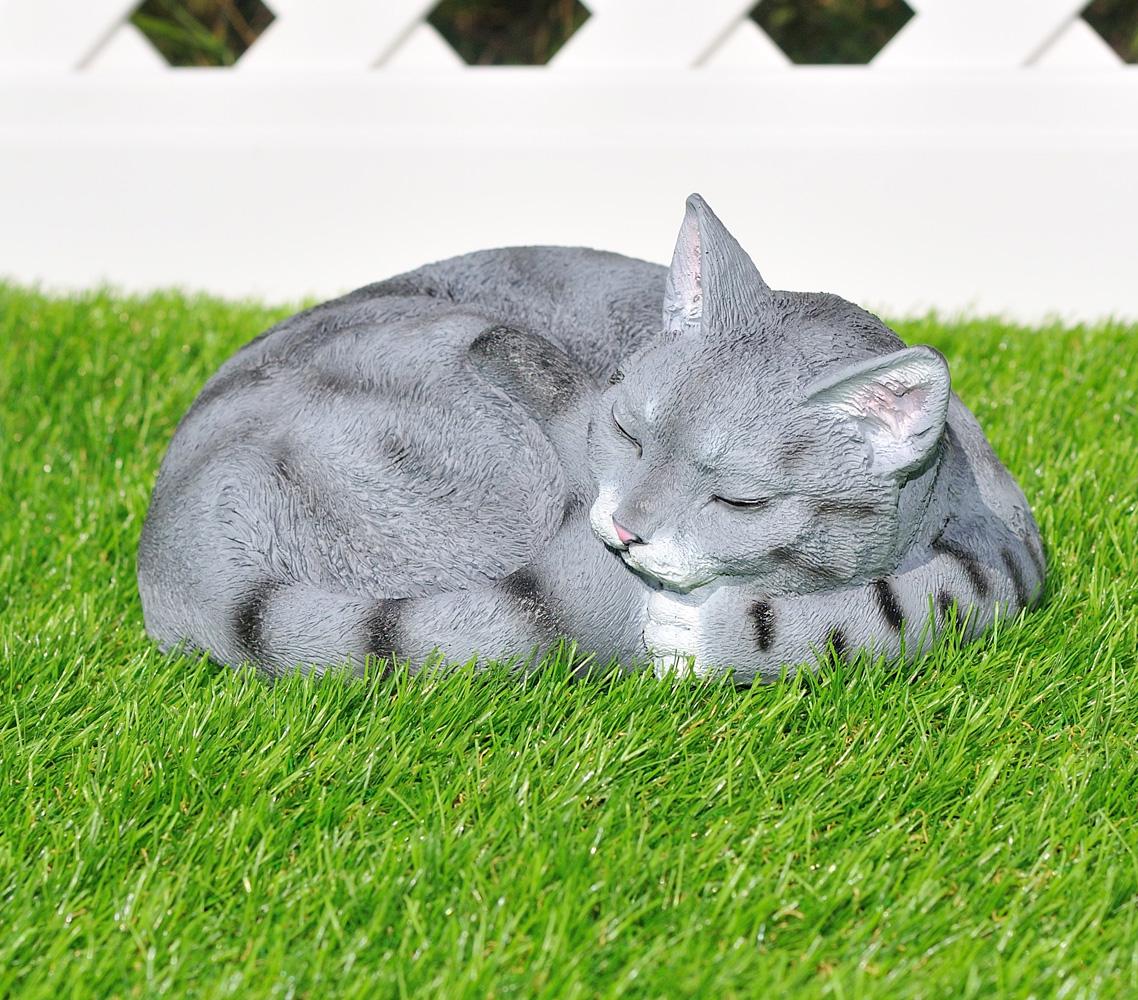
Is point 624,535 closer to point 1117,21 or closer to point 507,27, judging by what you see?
point 1117,21

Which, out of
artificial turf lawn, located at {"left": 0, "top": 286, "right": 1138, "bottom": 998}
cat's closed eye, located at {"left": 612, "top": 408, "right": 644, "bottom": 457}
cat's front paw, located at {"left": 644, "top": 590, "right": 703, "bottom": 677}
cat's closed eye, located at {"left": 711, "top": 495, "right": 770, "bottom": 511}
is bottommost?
artificial turf lawn, located at {"left": 0, "top": 286, "right": 1138, "bottom": 998}

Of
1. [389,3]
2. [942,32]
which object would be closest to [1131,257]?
[942,32]

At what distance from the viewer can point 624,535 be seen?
1364mm

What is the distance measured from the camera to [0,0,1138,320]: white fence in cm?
314

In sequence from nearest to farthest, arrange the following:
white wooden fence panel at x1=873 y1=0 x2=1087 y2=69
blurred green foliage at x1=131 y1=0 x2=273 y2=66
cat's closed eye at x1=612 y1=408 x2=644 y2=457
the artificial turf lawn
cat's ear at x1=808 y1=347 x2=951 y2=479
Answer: the artificial turf lawn < cat's ear at x1=808 y1=347 x2=951 y2=479 < cat's closed eye at x1=612 y1=408 x2=644 y2=457 < white wooden fence panel at x1=873 y1=0 x2=1087 y2=69 < blurred green foliage at x1=131 y1=0 x2=273 y2=66

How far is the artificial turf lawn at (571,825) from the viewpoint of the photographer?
Result: 46.8 inches

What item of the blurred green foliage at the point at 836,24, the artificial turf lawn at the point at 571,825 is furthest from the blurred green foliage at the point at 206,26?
the artificial turf lawn at the point at 571,825

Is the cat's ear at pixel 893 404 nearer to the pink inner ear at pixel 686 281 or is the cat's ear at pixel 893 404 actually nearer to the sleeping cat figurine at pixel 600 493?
the sleeping cat figurine at pixel 600 493

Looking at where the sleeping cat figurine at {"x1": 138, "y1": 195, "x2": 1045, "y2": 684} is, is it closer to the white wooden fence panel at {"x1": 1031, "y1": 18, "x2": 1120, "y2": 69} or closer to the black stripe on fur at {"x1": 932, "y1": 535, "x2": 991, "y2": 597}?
the black stripe on fur at {"x1": 932, "y1": 535, "x2": 991, "y2": 597}

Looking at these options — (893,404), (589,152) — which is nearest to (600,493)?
(893,404)

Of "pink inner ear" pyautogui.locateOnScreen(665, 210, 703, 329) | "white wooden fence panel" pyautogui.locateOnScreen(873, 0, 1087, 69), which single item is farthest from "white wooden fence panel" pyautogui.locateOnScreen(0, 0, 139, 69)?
"pink inner ear" pyautogui.locateOnScreen(665, 210, 703, 329)

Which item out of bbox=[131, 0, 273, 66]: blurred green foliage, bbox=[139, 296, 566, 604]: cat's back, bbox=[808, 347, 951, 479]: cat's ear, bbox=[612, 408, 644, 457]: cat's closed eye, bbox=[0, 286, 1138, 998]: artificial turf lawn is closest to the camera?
bbox=[0, 286, 1138, 998]: artificial turf lawn

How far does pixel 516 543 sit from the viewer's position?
150 centimetres

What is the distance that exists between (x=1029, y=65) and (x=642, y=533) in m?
2.35
